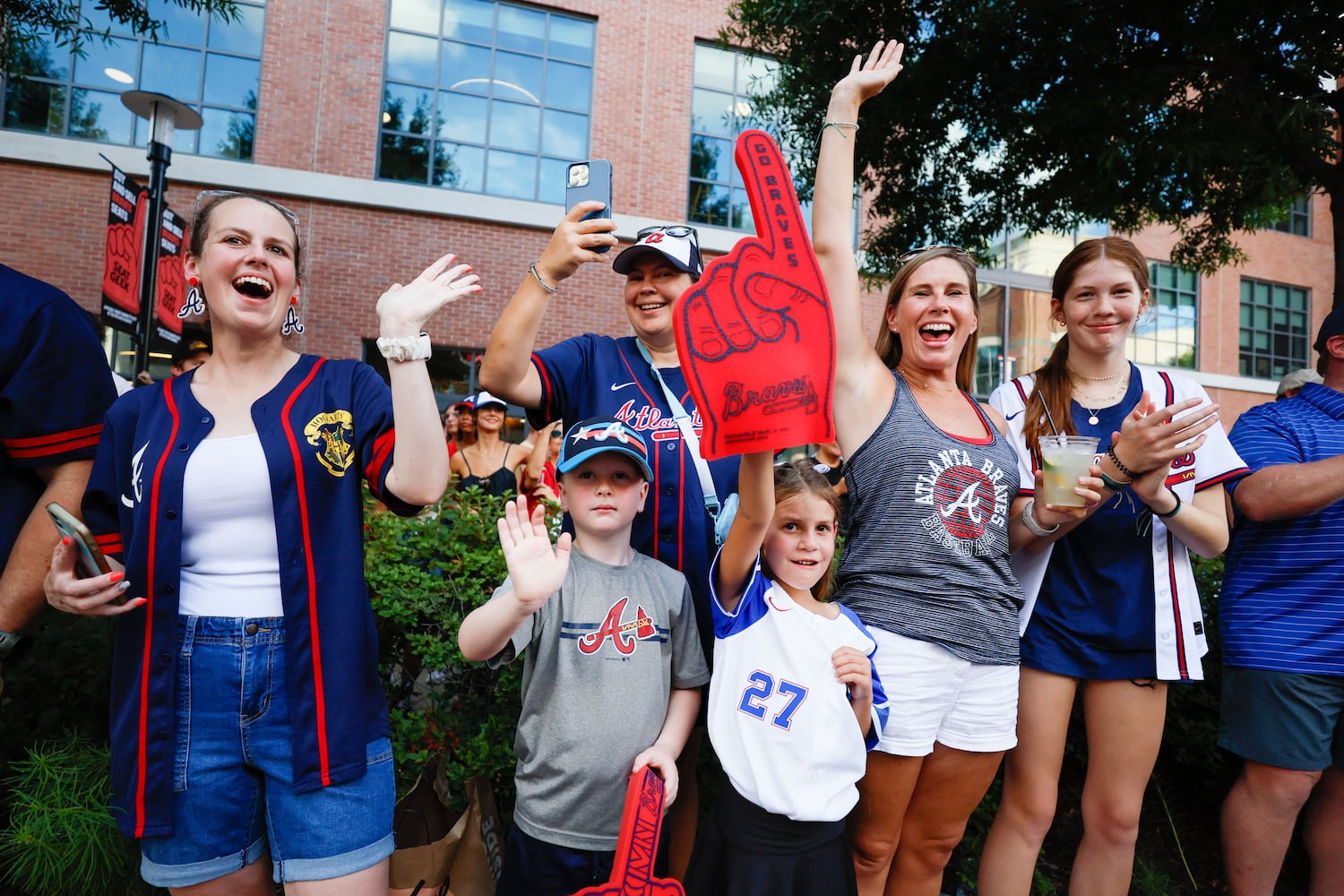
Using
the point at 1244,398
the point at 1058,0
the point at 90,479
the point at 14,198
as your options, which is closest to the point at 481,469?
the point at 90,479

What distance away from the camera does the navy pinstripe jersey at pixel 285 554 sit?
152 centimetres

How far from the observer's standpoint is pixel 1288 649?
2381mm

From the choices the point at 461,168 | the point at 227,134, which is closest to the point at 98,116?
the point at 227,134

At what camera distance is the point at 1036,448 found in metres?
2.26

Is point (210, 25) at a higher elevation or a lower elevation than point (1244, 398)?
higher

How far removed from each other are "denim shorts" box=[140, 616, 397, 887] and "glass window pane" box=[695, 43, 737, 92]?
13.0 metres

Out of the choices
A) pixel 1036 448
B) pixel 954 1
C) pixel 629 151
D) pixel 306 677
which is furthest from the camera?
pixel 629 151

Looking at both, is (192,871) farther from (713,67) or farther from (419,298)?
(713,67)

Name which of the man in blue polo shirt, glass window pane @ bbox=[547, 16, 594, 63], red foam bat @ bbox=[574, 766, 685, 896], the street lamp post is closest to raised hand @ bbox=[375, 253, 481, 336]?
red foam bat @ bbox=[574, 766, 685, 896]

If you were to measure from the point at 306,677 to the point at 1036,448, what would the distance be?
194 centimetres

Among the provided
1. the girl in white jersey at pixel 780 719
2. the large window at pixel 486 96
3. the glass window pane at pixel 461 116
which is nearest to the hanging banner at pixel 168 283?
the large window at pixel 486 96

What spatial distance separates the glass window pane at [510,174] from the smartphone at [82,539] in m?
11.5

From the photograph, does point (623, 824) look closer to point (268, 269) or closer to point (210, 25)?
point (268, 269)

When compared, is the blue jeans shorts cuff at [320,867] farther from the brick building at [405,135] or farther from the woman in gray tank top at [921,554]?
the brick building at [405,135]
